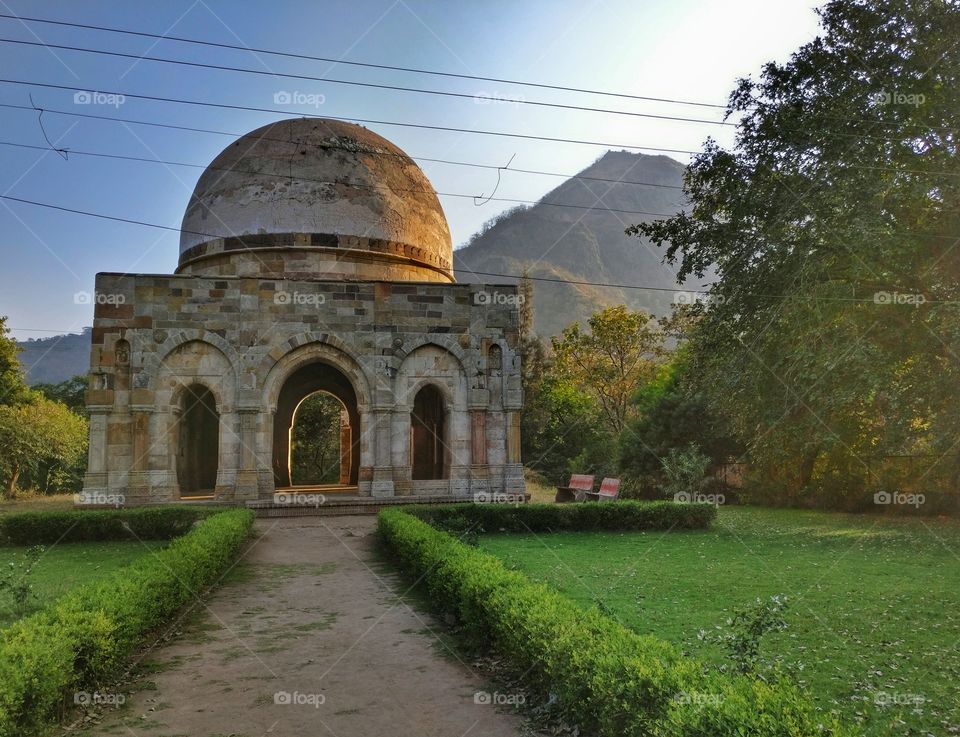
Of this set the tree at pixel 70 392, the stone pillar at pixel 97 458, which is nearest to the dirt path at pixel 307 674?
the stone pillar at pixel 97 458

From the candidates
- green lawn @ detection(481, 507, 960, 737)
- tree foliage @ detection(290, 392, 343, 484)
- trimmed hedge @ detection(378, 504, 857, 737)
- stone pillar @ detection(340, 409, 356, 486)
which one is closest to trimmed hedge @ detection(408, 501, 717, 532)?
green lawn @ detection(481, 507, 960, 737)

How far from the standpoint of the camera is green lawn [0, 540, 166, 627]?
9.23m

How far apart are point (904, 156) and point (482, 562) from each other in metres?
11.9

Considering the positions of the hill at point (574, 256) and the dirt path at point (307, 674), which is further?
the hill at point (574, 256)

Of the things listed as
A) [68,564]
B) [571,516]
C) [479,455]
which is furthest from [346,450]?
[68,564]

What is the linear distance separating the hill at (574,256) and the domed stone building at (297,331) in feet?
297

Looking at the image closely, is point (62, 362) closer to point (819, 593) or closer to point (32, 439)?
point (32, 439)

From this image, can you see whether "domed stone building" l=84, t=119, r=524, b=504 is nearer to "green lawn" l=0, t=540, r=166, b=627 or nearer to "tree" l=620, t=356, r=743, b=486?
"green lawn" l=0, t=540, r=166, b=627

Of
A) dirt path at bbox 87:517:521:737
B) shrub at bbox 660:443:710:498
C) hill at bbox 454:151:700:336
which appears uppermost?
hill at bbox 454:151:700:336

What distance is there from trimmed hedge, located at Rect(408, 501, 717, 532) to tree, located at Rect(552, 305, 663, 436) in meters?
19.0

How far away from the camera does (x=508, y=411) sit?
2031 cm

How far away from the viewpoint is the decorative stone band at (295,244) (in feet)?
68.7

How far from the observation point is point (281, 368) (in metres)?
19.4

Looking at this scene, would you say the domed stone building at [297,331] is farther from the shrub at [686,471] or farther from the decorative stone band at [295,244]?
the shrub at [686,471]
